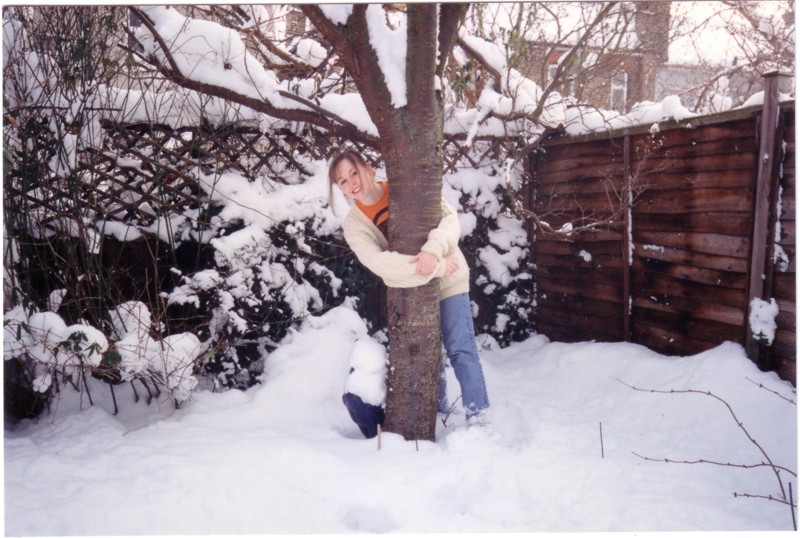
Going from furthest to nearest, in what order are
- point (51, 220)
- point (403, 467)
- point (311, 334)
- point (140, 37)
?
point (311, 334)
point (140, 37)
point (51, 220)
point (403, 467)

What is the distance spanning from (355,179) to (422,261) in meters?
0.58

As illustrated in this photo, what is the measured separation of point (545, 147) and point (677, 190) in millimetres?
1391

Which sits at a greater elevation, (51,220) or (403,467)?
(51,220)

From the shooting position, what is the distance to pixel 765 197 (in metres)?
3.01

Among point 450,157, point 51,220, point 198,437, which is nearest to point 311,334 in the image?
point 198,437

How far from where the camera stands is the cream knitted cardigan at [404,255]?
97.2 inches

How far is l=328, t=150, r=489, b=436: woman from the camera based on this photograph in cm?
248

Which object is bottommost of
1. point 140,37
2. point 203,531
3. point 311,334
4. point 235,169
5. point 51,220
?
point 203,531

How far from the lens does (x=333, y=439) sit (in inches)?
106

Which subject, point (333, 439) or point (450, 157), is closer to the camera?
point (333, 439)

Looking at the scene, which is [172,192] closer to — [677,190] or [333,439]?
[333,439]

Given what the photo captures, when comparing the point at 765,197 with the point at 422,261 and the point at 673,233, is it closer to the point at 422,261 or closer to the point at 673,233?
the point at 673,233

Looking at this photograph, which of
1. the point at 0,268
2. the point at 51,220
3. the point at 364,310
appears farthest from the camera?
the point at 364,310

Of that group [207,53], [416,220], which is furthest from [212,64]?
[416,220]
